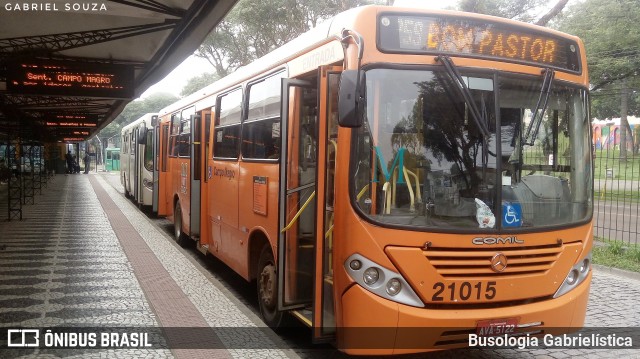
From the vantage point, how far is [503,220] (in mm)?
4098

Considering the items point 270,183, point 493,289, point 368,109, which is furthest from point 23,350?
point 493,289

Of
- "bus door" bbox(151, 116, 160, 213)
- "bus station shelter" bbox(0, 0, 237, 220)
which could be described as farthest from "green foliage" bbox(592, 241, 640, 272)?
"bus door" bbox(151, 116, 160, 213)

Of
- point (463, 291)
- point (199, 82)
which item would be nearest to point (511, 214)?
point (463, 291)

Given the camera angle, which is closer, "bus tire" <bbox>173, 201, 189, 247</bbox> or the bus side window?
the bus side window

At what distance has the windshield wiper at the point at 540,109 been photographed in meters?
4.32

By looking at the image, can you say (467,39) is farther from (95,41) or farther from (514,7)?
(514,7)

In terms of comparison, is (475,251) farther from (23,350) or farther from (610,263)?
(610,263)

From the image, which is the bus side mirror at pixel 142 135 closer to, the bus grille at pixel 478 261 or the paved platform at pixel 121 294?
the paved platform at pixel 121 294

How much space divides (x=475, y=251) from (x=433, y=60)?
1.47 metres

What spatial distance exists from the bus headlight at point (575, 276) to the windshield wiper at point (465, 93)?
4.60ft

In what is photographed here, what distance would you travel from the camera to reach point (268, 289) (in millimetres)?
5723

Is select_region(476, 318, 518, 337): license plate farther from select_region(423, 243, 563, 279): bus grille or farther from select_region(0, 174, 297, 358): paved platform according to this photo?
select_region(0, 174, 297, 358): paved platform

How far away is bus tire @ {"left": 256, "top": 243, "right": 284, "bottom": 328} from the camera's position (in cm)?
550

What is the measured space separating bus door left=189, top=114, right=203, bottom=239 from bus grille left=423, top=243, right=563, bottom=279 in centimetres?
561
